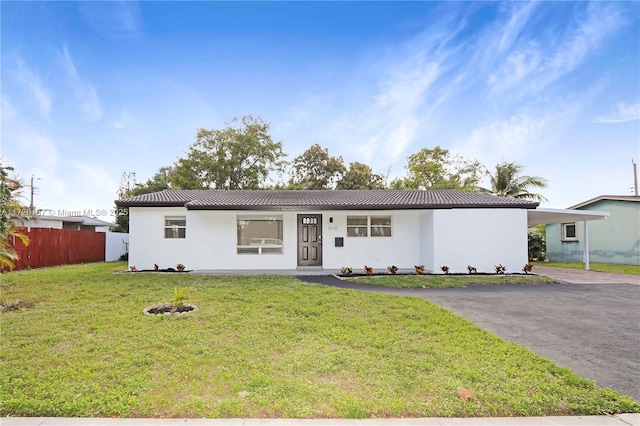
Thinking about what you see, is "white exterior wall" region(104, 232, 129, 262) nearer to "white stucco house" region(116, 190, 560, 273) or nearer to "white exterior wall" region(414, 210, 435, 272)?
"white stucco house" region(116, 190, 560, 273)

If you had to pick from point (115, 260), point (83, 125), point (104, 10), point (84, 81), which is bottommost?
point (115, 260)

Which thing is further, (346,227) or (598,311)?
(346,227)

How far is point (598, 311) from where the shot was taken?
6422mm

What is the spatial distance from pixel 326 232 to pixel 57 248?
12.4 meters

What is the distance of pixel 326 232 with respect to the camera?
12508 millimetres

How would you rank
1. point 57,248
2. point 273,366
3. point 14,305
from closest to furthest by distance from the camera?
point 273,366 → point 14,305 → point 57,248

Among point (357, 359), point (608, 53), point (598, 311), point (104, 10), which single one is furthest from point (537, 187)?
point (104, 10)

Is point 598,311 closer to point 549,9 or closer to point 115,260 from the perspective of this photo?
point 549,9

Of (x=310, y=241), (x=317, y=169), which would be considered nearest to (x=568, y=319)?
(x=310, y=241)

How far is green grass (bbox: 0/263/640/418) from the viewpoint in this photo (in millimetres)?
2871

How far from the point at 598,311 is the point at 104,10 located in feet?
48.6

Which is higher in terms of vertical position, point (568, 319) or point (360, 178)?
point (360, 178)

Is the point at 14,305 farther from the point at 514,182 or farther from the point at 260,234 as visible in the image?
the point at 514,182

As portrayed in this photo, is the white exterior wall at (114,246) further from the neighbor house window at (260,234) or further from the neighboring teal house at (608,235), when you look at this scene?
the neighboring teal house at (608,235)
